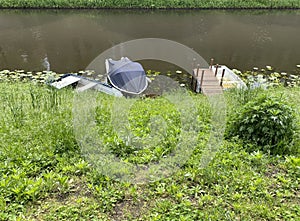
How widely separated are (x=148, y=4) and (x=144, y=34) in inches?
239

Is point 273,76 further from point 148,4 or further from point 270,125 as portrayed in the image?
point 148,4

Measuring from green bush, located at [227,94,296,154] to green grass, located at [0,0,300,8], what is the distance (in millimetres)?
20175

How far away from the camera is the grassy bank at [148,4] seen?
Result: 2077 cm

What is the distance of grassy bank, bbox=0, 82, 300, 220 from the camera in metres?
2.84

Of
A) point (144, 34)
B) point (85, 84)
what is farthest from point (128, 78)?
point (144, 34)

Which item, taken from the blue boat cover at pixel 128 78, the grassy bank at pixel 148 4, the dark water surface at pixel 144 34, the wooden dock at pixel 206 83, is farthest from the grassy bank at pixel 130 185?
the grassy bank at pixel 148 4

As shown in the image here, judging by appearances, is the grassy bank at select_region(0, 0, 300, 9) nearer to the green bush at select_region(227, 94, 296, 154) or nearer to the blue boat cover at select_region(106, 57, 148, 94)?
the blue boat cover at select_region(106, 57, 148, 94)

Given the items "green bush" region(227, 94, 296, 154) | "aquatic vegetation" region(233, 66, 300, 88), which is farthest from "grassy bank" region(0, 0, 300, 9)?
"green bush" region(227, 94, 296, 154)

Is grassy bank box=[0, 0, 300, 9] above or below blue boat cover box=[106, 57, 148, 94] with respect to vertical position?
above

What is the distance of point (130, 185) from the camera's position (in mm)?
3207

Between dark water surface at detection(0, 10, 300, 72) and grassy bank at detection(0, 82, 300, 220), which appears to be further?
dark water surface at detection(0, 10, 300, 72)

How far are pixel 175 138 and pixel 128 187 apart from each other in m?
1.16

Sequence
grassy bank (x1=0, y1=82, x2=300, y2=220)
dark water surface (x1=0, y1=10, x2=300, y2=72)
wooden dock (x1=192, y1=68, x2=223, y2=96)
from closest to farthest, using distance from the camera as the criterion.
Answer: grassy bank (x1=0, y1=82, x2=300, y2=220) < wooden dock (x1=192, y1=68, x2=223, y2=96) < dark water surface (x1=0, y1=10, x2=300, y2=72)

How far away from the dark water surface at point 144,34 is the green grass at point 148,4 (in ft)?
2.34
